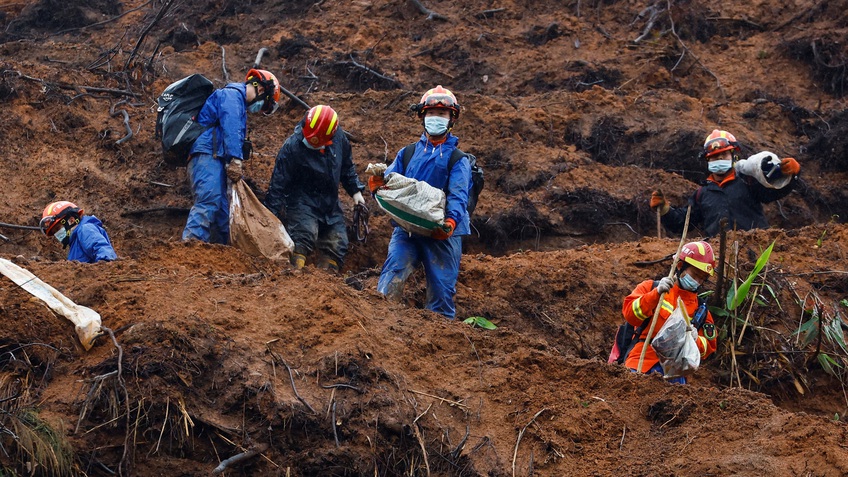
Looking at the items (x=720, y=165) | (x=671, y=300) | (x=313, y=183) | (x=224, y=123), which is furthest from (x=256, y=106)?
(x=720, y=165)

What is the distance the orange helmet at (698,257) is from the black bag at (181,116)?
4.12 metres

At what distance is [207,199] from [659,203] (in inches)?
167

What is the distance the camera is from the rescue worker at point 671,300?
7.38m

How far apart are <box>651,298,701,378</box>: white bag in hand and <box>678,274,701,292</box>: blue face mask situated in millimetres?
369

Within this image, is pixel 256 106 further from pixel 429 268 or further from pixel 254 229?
pixel 429 268

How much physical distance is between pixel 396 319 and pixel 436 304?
109cm

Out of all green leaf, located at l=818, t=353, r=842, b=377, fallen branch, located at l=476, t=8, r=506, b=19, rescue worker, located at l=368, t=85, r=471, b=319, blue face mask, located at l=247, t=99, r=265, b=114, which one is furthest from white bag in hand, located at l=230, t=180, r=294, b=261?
fallen branch, located at l=476, t=8, r=506, b=19

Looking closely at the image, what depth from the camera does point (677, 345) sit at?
7.07m

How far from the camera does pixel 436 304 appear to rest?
8227mm

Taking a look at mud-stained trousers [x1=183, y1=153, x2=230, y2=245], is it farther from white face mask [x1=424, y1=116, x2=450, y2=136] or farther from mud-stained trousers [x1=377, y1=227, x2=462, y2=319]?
white face mask [x1=424, y1=116, x2=450, y2=136]

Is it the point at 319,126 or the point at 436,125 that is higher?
the point at 436,125

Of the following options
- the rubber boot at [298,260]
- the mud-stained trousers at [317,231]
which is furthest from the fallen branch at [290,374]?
the mud-stained trousers at [317,231]

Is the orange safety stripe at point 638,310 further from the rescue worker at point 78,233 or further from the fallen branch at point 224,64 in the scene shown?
the fallen branch at point 224,64

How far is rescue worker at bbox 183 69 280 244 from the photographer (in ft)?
29.8
